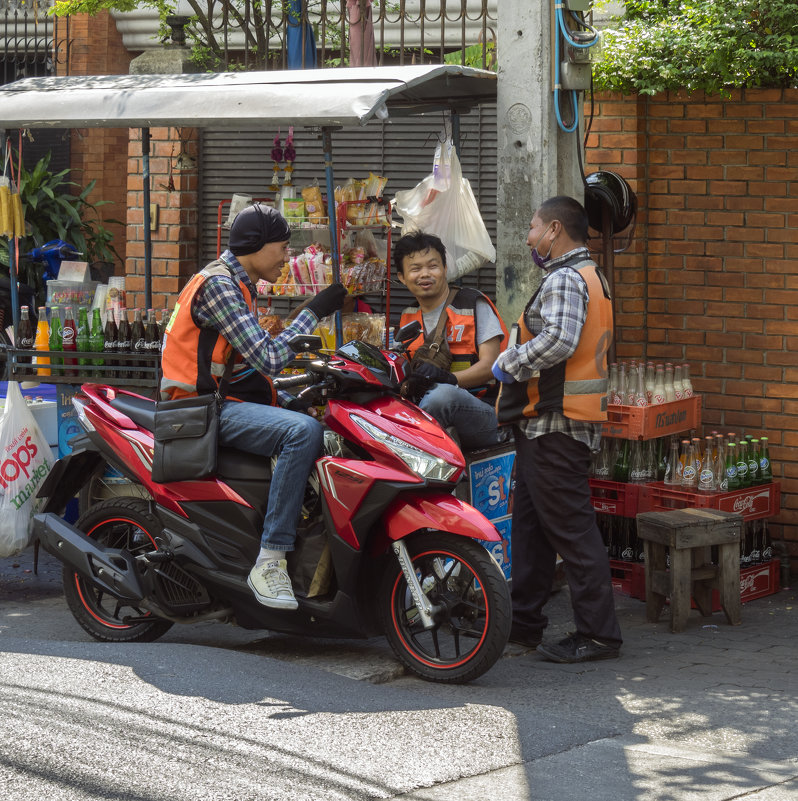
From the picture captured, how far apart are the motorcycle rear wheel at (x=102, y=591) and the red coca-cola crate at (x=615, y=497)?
2536mm

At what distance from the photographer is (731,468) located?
727 cm

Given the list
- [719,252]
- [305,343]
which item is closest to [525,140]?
[719,252]

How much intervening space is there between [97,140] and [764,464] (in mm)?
8916

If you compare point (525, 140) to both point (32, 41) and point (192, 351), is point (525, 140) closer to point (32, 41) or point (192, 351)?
point (192, 351)

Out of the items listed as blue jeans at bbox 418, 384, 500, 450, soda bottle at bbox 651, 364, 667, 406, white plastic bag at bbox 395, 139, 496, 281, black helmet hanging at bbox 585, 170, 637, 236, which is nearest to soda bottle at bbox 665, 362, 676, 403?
soda bottle at bbox 651, 364, 667, 406

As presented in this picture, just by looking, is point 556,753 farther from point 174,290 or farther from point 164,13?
point 164,13

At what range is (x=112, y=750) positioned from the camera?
4.44 metres

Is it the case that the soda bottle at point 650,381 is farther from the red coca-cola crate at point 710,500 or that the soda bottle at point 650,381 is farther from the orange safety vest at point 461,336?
the orange safety vest at point 461,336

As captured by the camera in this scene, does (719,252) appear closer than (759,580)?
No

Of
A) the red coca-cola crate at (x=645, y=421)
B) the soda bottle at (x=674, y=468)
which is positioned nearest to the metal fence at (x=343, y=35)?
the red coca-cola crate at (x=645, y=421)

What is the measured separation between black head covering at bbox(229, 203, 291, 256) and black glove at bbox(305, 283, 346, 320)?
34cm

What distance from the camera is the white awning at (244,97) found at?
6.22m

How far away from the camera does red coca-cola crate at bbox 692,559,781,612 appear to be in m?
7.31

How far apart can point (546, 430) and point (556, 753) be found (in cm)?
167
